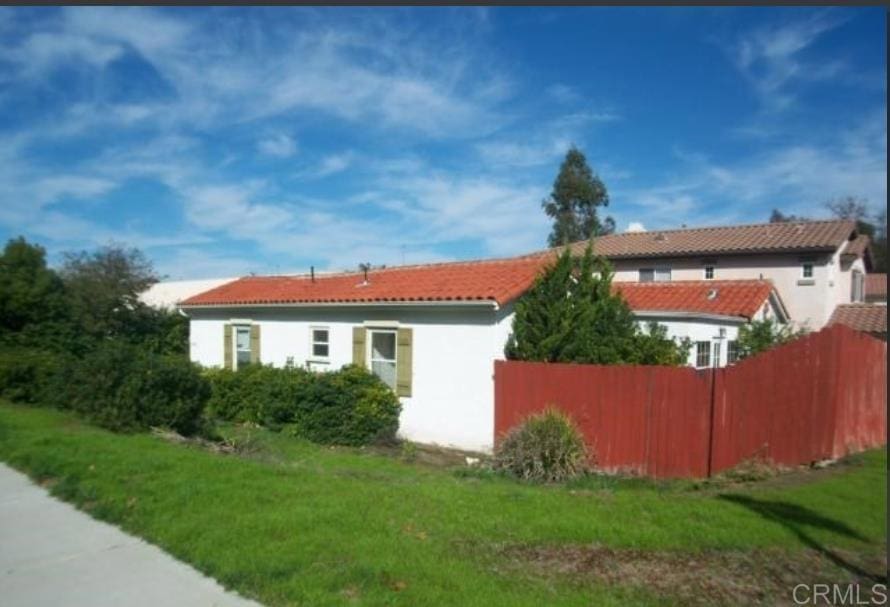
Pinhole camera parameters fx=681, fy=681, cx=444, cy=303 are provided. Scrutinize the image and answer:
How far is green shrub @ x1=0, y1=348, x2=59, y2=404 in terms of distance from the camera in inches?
594

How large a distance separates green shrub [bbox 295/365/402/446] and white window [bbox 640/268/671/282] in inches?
785

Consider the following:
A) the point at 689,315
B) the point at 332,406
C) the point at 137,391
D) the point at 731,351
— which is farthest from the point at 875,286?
the point at 137,391

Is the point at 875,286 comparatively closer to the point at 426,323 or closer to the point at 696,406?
the point at 426,323

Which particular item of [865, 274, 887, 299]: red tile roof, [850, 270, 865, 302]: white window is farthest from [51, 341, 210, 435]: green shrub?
[865, 274, 887, 299]: red tile roof

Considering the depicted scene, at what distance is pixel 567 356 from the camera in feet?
39.2

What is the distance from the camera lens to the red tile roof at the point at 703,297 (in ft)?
55.6

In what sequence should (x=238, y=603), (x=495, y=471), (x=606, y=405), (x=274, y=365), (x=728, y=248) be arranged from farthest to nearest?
1. (x=728, y=248)
2. (x=274, y=365)
3. (x=606, y=405)
4. (x=495, y=471)
5. (x=238, y=603)

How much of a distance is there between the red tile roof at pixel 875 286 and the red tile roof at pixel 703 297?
77.5 ft

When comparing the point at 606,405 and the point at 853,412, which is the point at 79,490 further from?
the point at 853,412

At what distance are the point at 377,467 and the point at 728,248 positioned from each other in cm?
2281

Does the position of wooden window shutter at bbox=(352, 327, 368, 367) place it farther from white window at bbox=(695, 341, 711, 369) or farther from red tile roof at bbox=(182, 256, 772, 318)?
white window at bbox=(695, 341, 711, 369)

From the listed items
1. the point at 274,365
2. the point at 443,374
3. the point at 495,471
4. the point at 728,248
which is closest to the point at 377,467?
the point at 495,471

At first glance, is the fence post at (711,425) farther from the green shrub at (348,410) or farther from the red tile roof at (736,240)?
the red tile roof at (736,240)

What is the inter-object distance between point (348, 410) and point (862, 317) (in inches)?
907
